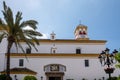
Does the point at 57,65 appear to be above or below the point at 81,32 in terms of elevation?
below

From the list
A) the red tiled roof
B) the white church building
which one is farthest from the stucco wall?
the red tiled roof

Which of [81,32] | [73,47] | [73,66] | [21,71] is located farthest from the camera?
[81,32]

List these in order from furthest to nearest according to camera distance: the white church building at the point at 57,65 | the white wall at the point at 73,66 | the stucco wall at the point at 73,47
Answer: the stucco wall at the point at 73,47
the white wall at the point at 73,66
the white church building at the point at 57,65

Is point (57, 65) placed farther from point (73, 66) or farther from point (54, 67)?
point (73, 66)

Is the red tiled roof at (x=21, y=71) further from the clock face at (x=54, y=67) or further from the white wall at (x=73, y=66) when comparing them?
the clock face at (x=54, y=67)

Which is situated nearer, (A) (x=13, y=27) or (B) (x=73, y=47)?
(A) (x=13, y=27)

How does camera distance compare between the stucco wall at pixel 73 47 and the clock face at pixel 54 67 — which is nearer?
the clock face at pixel 54 67

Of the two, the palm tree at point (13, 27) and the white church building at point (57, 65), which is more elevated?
the palm tree at point (13, 27)

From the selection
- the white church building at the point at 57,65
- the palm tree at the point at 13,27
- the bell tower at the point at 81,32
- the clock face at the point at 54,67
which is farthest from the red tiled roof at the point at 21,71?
the bell tower at the point at 81,32

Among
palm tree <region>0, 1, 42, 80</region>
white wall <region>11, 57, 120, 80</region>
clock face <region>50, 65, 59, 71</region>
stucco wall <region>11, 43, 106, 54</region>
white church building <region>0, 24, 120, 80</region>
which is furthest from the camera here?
stucco wall <region>11, 43, 106, 54</region>

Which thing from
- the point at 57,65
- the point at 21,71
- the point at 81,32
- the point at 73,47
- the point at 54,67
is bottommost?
the point at 21,71

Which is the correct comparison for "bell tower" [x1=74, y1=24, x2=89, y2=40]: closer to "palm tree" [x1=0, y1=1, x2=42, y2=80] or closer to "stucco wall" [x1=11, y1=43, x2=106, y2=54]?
"stucco wall" [x1=11, y1=43, x2=106, y2=54]

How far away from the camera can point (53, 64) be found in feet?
146

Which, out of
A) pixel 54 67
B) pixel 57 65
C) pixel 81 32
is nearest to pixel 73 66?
pixel 57 65
